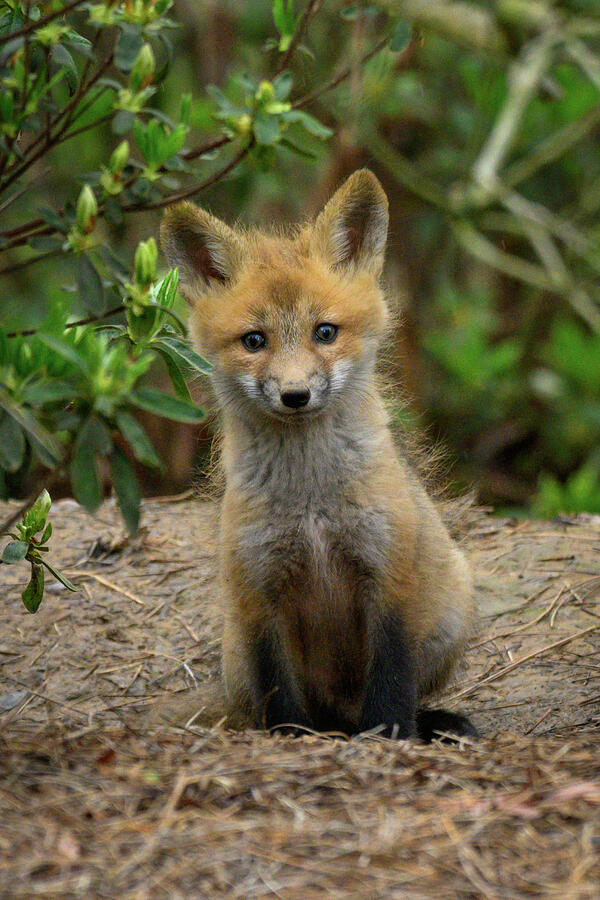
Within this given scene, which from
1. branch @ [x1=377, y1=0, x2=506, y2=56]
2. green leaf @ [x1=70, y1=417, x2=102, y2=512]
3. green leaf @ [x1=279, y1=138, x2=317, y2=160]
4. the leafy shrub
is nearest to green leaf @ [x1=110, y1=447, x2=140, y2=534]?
the leafy shrub

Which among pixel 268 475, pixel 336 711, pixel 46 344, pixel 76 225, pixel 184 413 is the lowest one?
pixel 336 711

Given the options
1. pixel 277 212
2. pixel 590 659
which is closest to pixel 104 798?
pixel 590 659

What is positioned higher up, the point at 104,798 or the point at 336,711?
the point at 104,798

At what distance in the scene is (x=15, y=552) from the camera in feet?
11.9

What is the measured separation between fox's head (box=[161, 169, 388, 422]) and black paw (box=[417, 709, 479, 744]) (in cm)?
142

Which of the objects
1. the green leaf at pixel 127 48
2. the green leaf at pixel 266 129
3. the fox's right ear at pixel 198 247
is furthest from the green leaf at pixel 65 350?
the fox's right ear at pixel 198 247

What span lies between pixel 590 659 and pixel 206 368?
8.40 ft

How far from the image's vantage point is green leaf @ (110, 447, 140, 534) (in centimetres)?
301

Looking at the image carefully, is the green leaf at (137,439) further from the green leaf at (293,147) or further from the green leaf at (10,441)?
the green leaf at (293,147)

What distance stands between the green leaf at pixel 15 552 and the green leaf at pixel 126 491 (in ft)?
2.46

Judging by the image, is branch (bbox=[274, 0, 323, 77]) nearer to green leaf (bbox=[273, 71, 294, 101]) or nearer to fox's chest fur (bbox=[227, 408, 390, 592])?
green leaf (bbox=[273, 71, 294, 101])

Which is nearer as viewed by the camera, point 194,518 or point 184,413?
point 184,413

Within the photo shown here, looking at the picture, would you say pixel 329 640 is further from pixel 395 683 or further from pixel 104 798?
pixel 104 798

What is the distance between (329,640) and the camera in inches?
165
